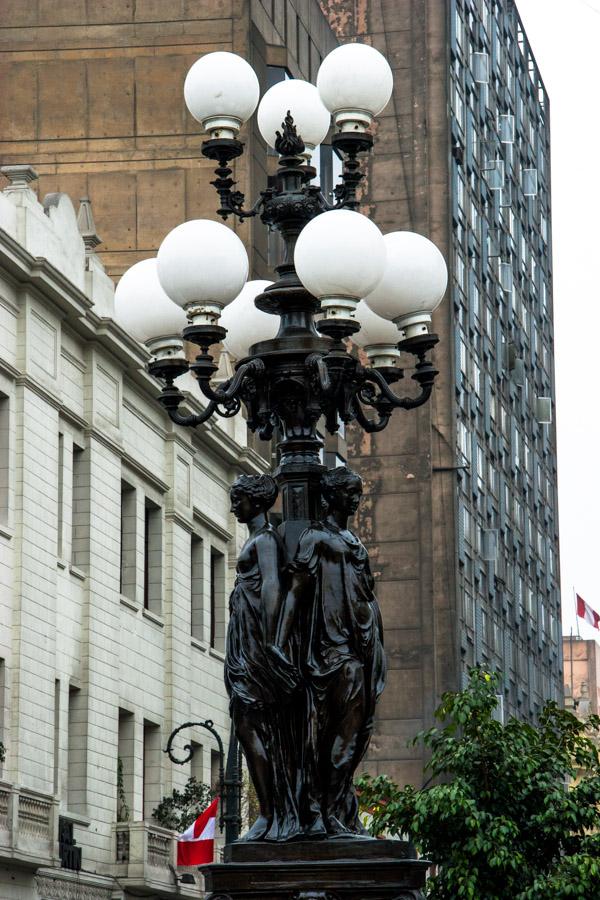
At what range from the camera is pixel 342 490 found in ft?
33.3

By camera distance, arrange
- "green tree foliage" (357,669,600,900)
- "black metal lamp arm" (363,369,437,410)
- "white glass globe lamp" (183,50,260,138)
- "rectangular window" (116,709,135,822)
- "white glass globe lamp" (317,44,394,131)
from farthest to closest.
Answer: "rectangular window" (116,709,135,822), "green tree foliage" (357,669,600,900), "white glass globe lamp" (183,50,260,138), "white glass globe lamp" (317,44,394,131), "black metal lamp arm" (363,369,437,410)

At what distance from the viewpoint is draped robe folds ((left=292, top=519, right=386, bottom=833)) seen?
9.80 meters

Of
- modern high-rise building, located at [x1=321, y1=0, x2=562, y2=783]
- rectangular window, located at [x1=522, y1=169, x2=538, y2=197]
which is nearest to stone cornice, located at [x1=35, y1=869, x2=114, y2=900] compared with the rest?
modern high-rise building, located at [x1=321, y1=0, x2=562, y2=783]

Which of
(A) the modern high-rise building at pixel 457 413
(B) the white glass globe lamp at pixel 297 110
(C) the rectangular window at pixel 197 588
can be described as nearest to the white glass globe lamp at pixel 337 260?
(B) the white glass globe lamp at pixel 297 110

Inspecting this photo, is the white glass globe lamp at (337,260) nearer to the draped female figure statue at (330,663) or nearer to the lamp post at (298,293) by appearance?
the lamp post at (298,293)

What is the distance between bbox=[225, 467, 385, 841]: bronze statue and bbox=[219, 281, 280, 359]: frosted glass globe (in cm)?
275

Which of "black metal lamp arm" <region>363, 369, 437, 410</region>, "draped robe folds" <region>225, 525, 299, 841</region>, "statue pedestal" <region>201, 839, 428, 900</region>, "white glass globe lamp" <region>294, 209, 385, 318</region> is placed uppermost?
"white glass globe lamp" <region>294, 209, 385, 318</region>

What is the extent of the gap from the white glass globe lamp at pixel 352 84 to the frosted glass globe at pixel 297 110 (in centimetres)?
50

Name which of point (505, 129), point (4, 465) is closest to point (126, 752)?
point (4, 465)

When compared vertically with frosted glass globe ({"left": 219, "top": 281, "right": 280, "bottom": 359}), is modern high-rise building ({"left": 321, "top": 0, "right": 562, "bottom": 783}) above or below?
above

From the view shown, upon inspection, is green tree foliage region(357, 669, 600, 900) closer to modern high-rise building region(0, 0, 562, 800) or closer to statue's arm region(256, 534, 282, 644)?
statue's arm region(256, 534, 282, 644)

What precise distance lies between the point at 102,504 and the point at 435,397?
117 ft

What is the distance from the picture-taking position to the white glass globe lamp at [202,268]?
36.7ft

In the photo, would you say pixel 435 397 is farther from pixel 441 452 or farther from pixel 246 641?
pixel 246 641
